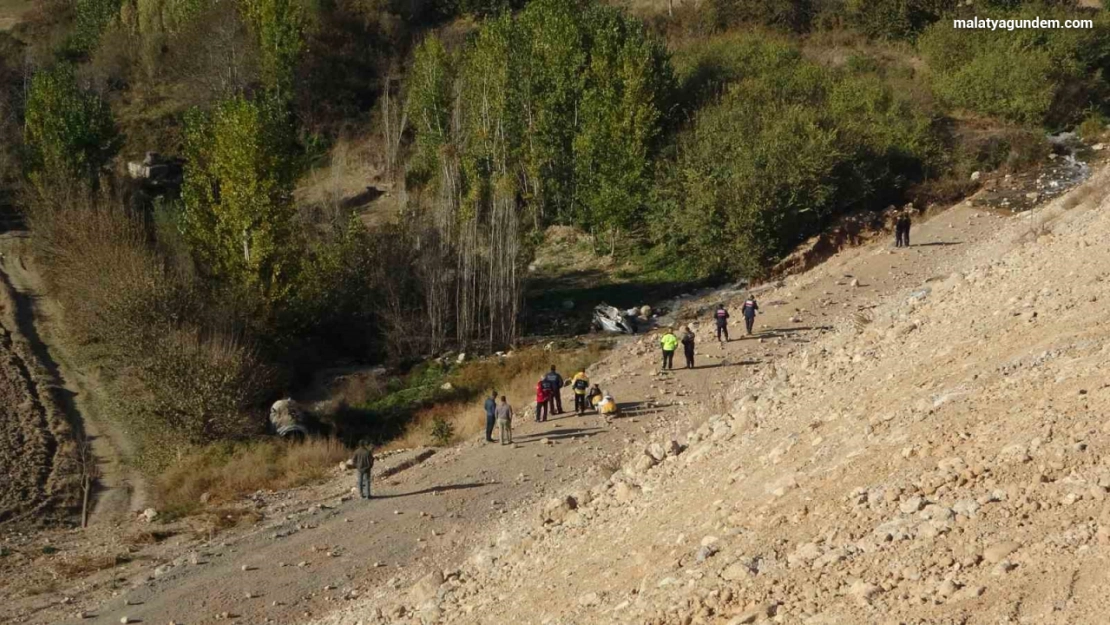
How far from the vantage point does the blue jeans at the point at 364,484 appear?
19875 millimetres

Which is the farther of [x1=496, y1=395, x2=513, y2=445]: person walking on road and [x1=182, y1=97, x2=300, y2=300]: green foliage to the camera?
[x1=182, y1=97, x2=300, y2=300]: green foliage

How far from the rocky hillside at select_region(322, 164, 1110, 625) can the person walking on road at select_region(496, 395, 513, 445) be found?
3.86 meters

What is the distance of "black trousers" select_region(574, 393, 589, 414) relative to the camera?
73.6ft

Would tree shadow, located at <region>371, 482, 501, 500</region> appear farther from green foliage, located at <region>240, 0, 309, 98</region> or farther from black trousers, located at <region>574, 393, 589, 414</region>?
green foliage, located at <region>240, 0, 309, 98</region>

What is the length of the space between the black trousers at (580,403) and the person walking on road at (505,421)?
1.47 meters

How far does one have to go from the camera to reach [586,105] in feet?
142

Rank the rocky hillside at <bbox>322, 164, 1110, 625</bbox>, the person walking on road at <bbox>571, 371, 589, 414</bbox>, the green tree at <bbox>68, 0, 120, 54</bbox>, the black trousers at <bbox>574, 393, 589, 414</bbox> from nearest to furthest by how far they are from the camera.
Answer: the rocky hillside at <bbox>322, 164, 1110, 625</bbox> → the person walking on road at <bbox>571, 371, 589, 414</bbox> → the black trousers at <bbox>574, 393, 589, 414</bbox> → the green tree at <bbox>68, 0, 120, 54</bbox>

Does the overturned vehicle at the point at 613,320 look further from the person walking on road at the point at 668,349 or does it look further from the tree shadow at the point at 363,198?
the tree shadow at the point at 363,198

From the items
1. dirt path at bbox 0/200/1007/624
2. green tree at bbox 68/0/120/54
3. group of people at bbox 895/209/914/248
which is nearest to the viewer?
dirt path at bbox 0/200/1007/624

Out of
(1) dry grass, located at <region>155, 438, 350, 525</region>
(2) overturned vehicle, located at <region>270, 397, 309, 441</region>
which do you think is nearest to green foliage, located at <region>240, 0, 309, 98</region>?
(2) overturned vehicle, located at <region>270, 397, 309, 441</region>

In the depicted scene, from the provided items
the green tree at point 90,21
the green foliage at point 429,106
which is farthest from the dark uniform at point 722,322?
the green tree at point 90,21

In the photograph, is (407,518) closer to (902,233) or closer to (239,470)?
(239,470)

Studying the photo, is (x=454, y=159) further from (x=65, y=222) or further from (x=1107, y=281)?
(x=1107, y=281)

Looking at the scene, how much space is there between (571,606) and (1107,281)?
8157 millimetres
